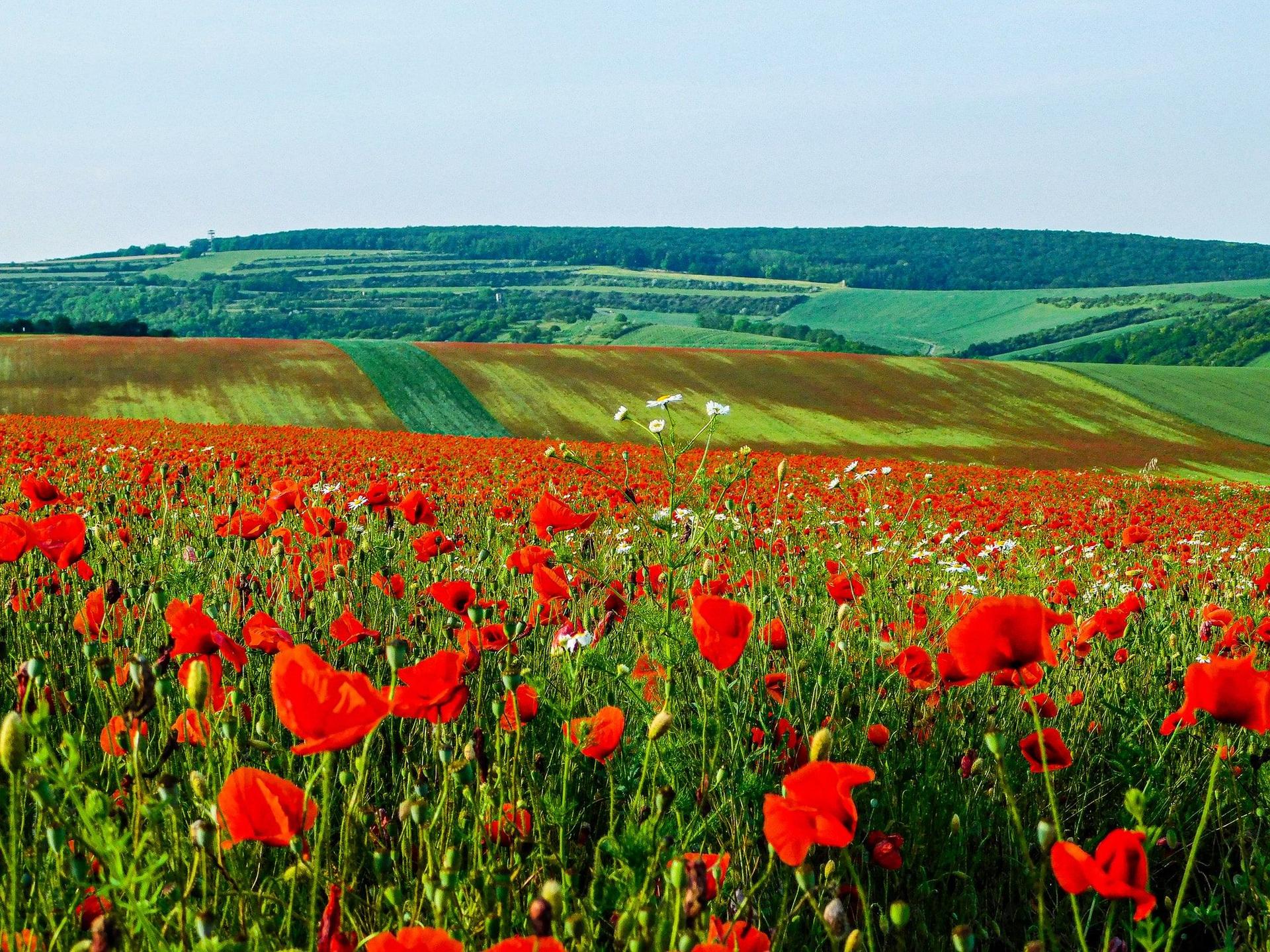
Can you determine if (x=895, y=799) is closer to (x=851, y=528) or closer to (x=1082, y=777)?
(x=1082, y=777)

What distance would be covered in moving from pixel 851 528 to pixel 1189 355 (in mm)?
71633

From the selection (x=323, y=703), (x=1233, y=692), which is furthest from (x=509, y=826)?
(x=1233, y=692)

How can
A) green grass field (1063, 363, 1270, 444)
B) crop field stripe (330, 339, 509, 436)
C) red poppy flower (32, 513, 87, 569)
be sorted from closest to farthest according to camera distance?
red poppy flower (32, 513, 87, 569) < crop field stripe (330, 339, 509, 436) < green grass field (1063, 363, 1270, 444)

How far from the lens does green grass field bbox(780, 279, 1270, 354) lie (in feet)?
261

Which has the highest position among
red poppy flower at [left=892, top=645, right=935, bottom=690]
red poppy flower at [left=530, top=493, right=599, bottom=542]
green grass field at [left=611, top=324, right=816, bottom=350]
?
red poppy flower at [left=530, top=493, right=599, bottom=542]

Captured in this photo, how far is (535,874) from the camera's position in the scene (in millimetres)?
1949

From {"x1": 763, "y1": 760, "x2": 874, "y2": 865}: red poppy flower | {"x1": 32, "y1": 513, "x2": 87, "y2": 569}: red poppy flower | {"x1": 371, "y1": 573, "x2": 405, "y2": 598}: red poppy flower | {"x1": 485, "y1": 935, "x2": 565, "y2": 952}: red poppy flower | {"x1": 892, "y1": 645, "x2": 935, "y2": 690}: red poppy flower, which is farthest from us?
{"x1": 371, "y1": 573, "x2": 405, "y2": 598}: red poppy flower

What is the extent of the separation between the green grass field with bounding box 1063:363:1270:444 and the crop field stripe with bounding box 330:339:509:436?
25277 mm

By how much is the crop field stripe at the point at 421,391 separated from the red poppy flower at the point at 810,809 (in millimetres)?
29417

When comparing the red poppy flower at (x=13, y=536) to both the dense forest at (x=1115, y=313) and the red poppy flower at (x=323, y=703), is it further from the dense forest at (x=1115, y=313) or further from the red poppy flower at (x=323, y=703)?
the dense forest at (x=1115, y=313)

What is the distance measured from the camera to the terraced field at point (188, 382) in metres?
31.9

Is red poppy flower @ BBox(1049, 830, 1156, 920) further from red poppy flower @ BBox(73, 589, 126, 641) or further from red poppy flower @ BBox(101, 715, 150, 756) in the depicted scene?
red poppy flower @ BBox(73, 589, 126, 641)

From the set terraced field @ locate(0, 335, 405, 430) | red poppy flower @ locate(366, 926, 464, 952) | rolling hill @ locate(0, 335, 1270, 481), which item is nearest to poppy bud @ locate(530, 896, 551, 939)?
red poppy flower @ locate(366, 926, 464, 952)

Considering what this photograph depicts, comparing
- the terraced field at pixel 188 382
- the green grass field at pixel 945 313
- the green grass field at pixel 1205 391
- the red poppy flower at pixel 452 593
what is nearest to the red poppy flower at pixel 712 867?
the red poppy flower at pixel 452 593
